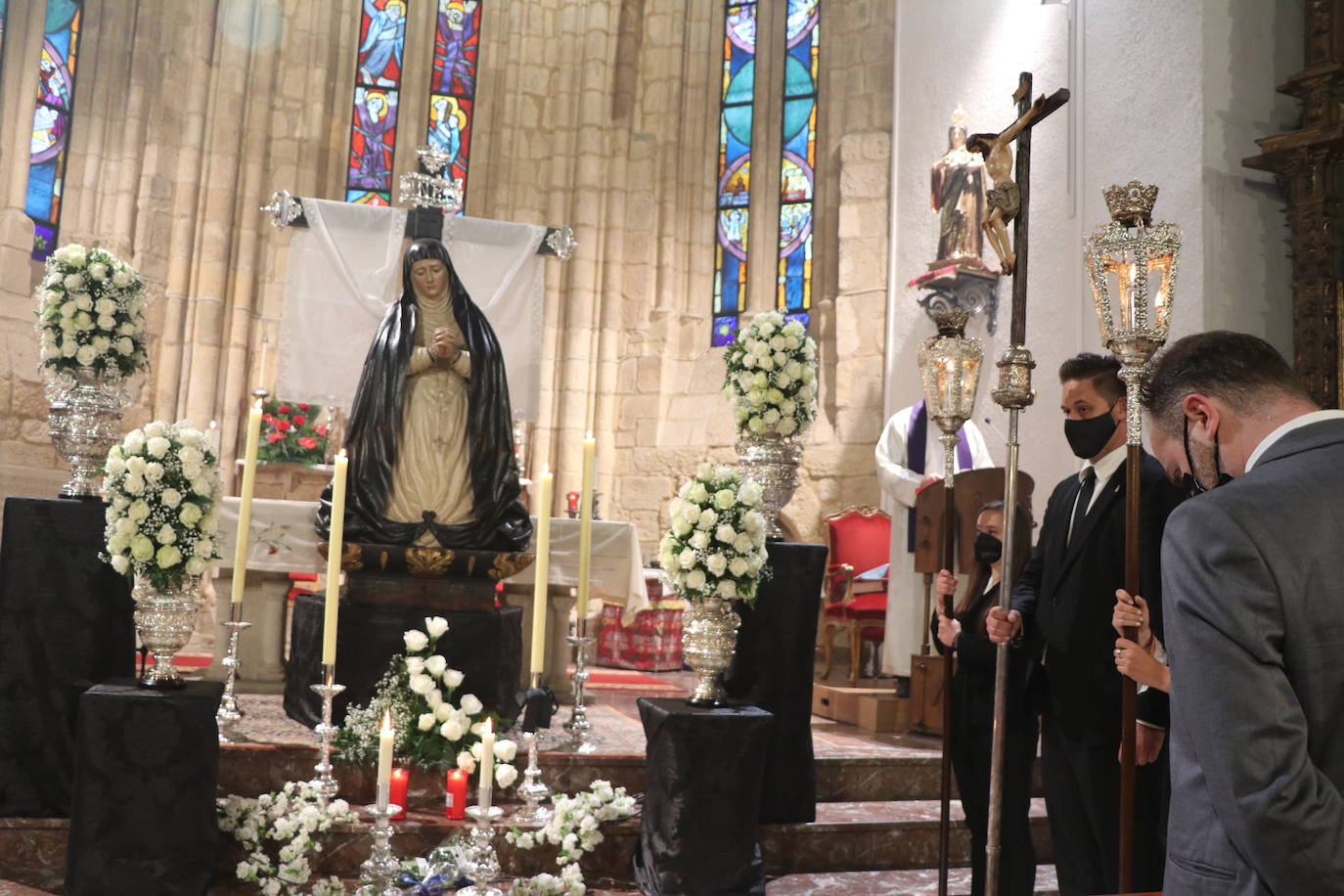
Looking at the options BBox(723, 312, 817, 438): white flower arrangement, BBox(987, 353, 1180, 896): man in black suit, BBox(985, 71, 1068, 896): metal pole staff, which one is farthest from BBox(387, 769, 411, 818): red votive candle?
BBox(987, 353, 1180, 896): man in black suit

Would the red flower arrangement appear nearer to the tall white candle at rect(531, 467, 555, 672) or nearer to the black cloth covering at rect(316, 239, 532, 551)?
the black cloth covering at rect(316, 239, 532, 551)

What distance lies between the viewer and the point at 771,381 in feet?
14.7

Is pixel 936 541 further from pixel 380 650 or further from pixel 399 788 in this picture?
pixel 399 788

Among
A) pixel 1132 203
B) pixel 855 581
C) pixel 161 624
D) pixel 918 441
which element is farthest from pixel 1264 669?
pixel 855 581

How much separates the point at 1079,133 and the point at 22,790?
22.0 feet

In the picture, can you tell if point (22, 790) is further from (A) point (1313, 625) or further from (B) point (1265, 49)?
(B) point (1265, 49)

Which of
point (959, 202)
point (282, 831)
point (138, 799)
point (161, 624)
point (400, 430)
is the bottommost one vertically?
point (282, 831)

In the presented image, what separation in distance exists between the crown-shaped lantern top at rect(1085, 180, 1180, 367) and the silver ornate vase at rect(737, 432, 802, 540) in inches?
71.7

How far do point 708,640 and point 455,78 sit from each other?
365 inches

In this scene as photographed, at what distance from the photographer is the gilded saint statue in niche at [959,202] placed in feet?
26.9

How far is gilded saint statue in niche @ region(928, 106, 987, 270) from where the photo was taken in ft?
26.9

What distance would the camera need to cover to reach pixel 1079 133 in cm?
730

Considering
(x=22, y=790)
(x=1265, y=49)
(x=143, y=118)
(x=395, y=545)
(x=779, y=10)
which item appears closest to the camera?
(x=22, y=790)

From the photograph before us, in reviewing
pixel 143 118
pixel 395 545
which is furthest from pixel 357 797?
pixel 143 118
